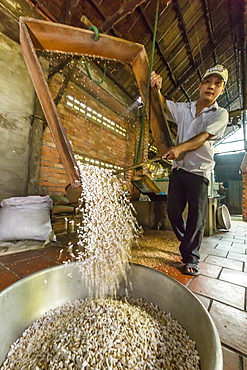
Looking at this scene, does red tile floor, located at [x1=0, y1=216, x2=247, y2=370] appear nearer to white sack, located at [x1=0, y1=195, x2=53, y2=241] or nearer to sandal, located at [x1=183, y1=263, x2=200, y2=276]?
sandal, located at [x1=183, y1=263, x2=200, y2=276]

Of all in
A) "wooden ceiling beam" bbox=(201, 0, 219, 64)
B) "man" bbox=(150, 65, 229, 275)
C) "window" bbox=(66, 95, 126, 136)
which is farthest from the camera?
"wooden ceiling beam" bbox=(201, 0, 219, 64)

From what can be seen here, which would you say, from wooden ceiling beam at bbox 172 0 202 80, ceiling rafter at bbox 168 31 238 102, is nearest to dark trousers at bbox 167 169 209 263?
wooden ceiling beam at bbox 172 0 202 80

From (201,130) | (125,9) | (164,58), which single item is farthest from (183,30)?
(201,130)

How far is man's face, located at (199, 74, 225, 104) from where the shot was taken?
4.21ft

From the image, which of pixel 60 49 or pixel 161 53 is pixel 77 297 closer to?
pixel 60 49

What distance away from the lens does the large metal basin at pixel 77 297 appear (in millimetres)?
508

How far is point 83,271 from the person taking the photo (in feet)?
2.92

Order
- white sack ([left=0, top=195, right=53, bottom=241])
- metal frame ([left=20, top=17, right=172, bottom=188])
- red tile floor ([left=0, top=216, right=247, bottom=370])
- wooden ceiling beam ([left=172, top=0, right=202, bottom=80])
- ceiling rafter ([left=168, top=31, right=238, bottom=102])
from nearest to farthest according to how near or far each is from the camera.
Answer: red tile floor ([left=0, top=216, right=247, bottom=370]) < metal frame ([left=20, top=17, right=172, bottom=188]) < white sack ([left=0, top=195, right=53, bottom=241]) < wooden ceiling beam ([left=172, top=0, right=202, bottom=80]) < ceiling rafter ([left=168, top=31, right=238, bottom=102])

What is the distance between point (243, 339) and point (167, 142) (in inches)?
44.3

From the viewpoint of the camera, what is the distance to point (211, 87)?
1315 mm

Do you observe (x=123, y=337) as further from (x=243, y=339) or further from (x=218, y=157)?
(x=218, y=157)

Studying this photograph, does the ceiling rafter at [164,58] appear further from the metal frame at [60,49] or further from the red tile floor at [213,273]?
the red tile floor at [213,273]

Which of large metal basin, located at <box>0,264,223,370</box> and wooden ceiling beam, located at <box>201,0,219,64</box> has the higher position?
wooden ceiling beam, located at <box>201,0,219,64</box>

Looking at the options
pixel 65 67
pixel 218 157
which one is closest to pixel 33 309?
pixel 65 67
